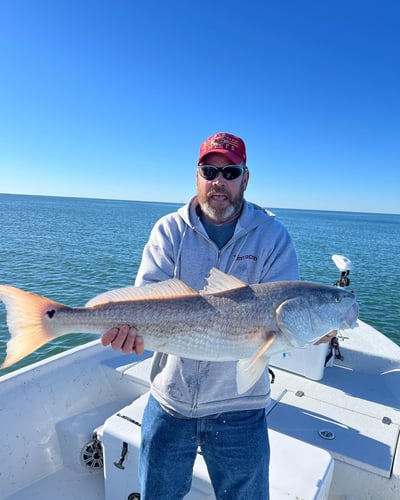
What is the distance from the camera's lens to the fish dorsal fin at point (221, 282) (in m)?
3.00

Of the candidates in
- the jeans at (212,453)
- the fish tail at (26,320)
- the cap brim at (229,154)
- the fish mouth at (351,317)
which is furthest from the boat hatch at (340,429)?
the cap brim at (229,154)

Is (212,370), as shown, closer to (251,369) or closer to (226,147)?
(251,369)

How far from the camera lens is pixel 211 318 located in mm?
2926

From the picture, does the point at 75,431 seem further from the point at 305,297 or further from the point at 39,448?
the point at 305,297

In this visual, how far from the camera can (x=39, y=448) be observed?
502 cm

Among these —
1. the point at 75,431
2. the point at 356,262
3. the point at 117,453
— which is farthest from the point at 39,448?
the point at 356,262

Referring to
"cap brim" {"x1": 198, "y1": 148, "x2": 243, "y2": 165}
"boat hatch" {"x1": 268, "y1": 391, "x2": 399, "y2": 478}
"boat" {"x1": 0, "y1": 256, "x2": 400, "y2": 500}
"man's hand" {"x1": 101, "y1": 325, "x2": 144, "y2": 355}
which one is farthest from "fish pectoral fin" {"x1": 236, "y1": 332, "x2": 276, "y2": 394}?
"boat hatch" {"x1": 268, "y1": 391, "x2": 399, "y2": 478}

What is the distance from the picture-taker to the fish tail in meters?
2.96

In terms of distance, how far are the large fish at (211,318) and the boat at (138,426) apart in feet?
4.61

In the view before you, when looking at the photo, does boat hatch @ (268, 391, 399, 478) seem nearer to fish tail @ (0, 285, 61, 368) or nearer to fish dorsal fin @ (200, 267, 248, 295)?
fish dorsal fin @ (200, 267, 248, 295)

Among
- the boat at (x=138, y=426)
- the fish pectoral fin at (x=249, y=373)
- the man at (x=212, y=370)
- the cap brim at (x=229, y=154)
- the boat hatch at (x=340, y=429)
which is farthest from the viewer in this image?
the boat hatch at (x=340, y=429)

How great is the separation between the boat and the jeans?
351 mm

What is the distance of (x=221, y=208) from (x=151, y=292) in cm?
105

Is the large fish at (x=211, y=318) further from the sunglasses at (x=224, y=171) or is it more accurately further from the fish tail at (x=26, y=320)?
the sunglasses at (x=224, y=171)
